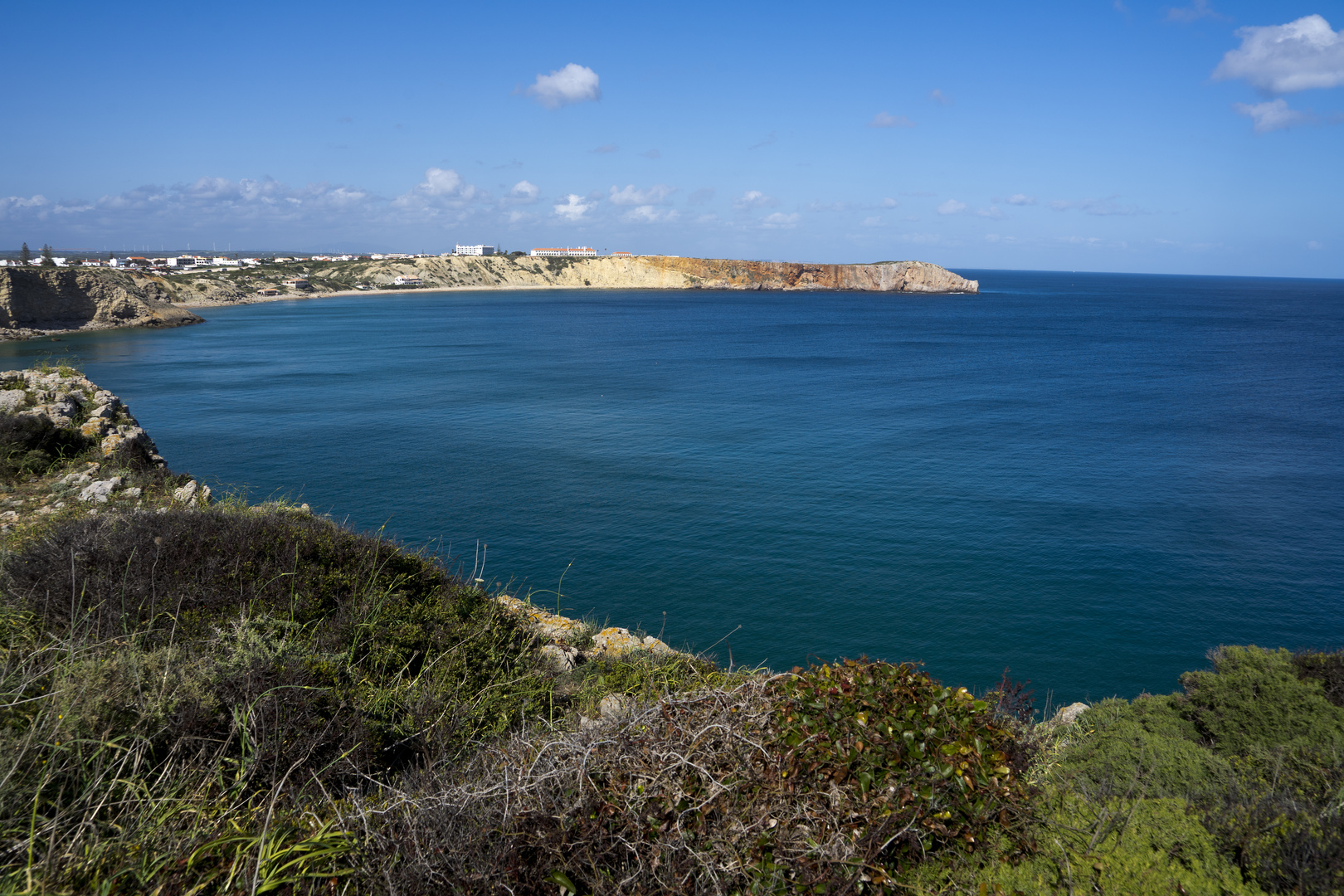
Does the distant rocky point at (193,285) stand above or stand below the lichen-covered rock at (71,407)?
above

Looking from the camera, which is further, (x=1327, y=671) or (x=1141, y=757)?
(x=1327, y=671)

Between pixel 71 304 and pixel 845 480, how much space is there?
9910cm

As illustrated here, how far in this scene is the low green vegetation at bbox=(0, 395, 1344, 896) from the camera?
3.85 m

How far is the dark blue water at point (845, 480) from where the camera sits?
19500 mm

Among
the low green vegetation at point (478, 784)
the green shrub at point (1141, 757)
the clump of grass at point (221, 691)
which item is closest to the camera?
the clump of grass at point (221, 691)

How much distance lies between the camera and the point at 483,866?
386cm

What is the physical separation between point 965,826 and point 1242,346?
98466 millimetres

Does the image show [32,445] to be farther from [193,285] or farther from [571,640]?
[193,285]

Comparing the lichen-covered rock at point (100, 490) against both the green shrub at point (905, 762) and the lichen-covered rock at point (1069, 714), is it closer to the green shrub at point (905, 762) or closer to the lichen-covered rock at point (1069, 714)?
the green shrub at point (905, 762)

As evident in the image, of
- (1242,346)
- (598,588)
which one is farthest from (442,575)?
(1242,346)

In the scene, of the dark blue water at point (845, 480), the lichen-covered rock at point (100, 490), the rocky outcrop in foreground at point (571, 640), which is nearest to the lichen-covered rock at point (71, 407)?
the lichen-covered rock at point (100, 490)

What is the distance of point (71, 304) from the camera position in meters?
85.3

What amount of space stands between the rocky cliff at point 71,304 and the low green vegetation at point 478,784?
9617cm

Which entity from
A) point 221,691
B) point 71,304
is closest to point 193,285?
point 71,304
